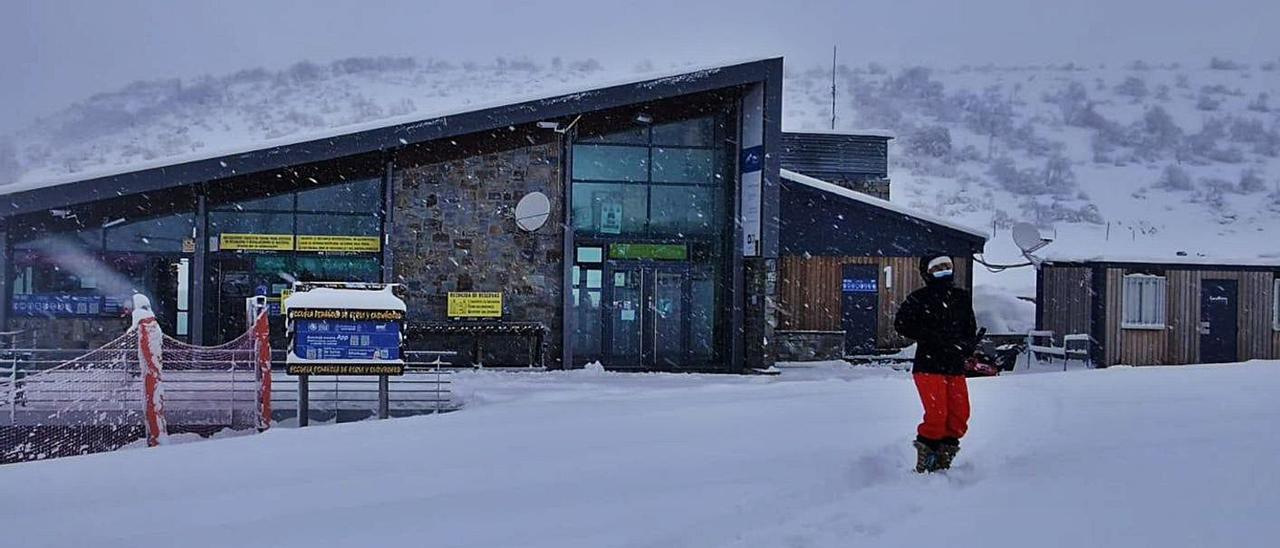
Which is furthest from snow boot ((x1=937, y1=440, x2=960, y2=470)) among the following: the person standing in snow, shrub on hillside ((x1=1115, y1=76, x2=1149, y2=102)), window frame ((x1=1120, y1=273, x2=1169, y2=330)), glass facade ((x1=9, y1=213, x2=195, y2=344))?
shrub on hillside ((x1=1115, y1=76, x2=1149, y2=102))

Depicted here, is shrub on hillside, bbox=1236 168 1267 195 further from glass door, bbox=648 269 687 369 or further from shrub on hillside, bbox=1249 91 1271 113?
glass door, bbox=648 269 687 369

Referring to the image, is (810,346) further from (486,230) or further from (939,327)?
(939,327)

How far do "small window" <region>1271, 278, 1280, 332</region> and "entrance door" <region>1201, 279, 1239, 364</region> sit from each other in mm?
652

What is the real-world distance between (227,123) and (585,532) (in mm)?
95102

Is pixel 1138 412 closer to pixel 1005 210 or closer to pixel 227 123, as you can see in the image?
pixel 1005 210

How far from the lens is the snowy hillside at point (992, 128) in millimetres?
69250

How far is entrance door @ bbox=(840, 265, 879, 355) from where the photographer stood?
22828mm

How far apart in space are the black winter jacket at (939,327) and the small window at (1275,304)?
16321mm

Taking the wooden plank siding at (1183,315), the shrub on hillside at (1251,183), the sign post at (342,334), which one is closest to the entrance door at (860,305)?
the wooden plank siding at (1183,315)

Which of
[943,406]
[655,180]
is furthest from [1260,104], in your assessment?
[943,406]

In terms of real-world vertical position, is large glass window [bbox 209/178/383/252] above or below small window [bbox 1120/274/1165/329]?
above

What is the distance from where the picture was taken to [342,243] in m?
18.4

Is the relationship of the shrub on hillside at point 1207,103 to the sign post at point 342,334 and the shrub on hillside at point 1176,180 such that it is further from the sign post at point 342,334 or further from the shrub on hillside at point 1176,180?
the sign post at point 342,334

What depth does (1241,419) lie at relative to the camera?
8570 mm
